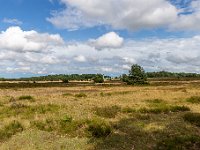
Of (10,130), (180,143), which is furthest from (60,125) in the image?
(180,143)

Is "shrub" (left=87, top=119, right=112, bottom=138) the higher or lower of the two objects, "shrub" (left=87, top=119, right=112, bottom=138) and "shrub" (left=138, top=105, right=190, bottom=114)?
the lower

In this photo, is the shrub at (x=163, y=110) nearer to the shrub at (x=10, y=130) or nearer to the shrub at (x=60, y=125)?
the shrub at (x=60, y=125)

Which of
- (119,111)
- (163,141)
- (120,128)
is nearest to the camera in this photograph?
(163,141)

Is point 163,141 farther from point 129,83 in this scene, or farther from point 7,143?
point 129,83

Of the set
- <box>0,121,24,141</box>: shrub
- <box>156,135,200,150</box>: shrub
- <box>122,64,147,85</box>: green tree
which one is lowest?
<box>156,135,200,150</box>: shrub

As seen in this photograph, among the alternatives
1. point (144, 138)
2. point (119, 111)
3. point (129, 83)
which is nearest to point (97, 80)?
point (129, 83)

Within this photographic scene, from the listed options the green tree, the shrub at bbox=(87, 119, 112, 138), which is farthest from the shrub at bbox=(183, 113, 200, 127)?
the green tree

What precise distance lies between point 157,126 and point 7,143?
8.70 meters

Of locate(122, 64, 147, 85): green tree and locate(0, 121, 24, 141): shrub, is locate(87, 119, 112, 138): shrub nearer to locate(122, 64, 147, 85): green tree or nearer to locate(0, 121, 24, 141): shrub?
locate(0, 121, 24, 141): shrub

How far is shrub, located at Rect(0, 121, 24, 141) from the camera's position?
1804 centimetres

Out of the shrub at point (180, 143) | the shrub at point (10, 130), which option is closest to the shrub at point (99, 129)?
the shrub at point (180, 143)

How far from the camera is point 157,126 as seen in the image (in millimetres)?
20156

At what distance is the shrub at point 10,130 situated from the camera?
1804 centimetres

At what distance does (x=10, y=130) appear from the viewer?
63.2 ft
